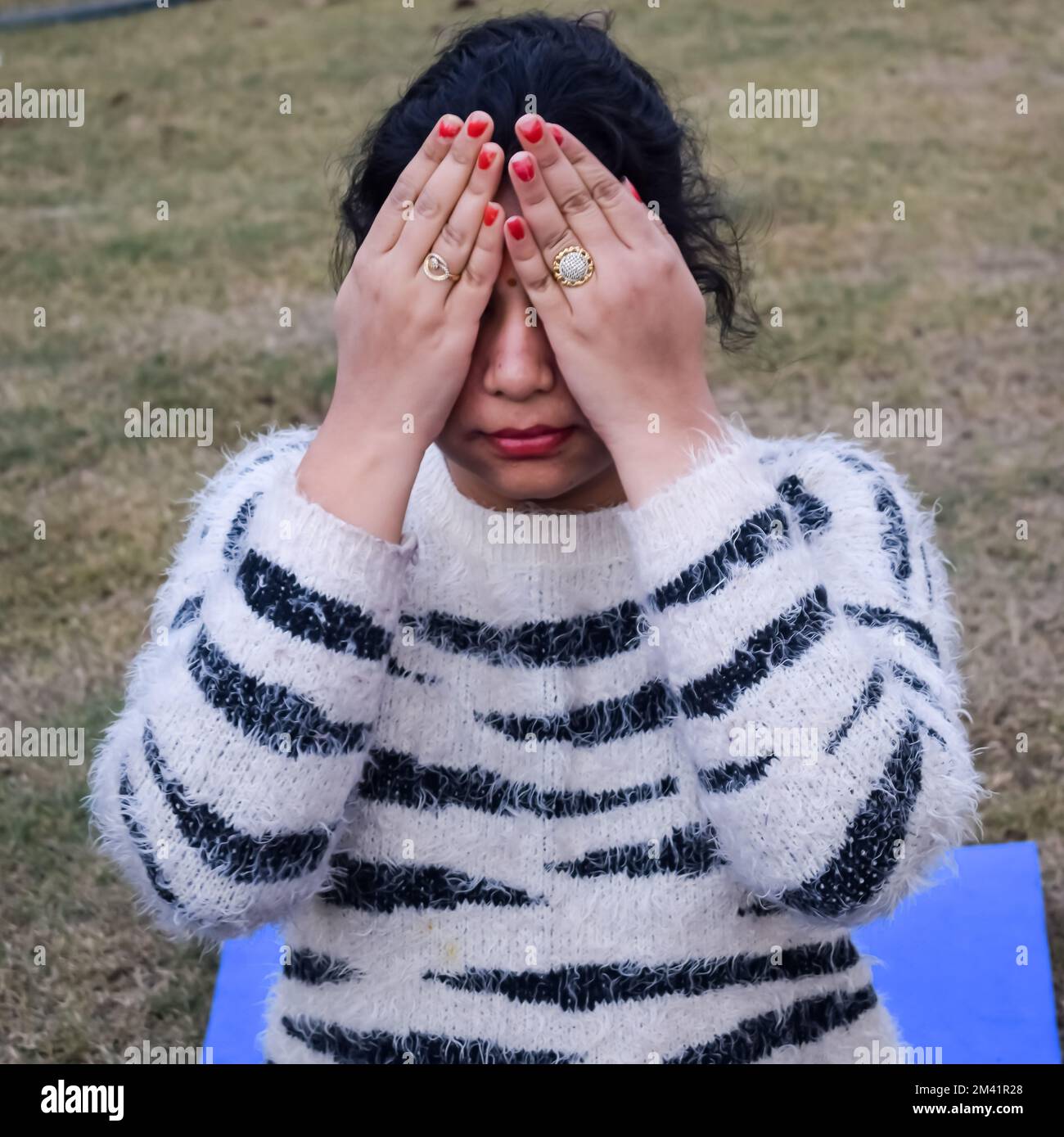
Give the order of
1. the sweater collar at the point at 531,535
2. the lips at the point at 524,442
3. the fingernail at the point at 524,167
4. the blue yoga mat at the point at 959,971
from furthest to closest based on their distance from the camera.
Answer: the blue yoga mat at the point at 959,971 → the sweater collar at the point at 531,535 → the lips at the point at 524,442 → the fingernail at the point at 524,167

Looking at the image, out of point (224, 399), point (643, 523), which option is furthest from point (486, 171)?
point (224, 399)

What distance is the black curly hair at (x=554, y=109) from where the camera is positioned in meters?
1.71

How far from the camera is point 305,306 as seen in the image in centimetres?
611

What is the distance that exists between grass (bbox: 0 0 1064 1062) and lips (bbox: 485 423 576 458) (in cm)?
114

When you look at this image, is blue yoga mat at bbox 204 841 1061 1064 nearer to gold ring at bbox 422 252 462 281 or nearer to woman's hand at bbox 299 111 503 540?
woman's hand at bbox 299 111 503 540

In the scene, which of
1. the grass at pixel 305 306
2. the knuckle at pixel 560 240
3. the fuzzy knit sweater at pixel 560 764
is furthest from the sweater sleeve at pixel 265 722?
the grass at pixel 305 306

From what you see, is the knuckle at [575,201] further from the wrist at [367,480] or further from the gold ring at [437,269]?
the wrist at [367,480]

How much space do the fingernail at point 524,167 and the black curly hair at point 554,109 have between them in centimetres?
7

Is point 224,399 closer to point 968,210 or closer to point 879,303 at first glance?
point 879,303

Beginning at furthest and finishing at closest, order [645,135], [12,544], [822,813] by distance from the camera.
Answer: [12,544] → [645,135] → [822,813]

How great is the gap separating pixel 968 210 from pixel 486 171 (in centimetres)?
550

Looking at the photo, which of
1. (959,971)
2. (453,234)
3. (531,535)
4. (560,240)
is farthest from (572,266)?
(959,971)

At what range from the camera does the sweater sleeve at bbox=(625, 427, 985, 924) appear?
1.60m

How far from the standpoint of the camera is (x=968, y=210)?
660 centimetres
